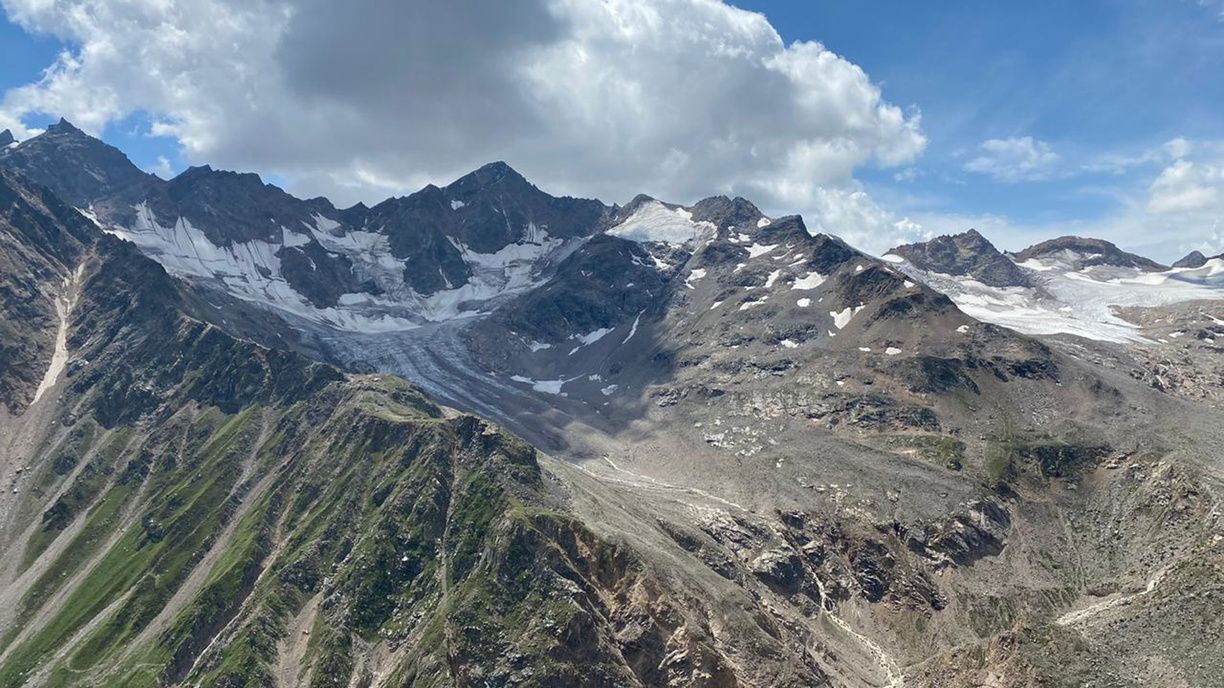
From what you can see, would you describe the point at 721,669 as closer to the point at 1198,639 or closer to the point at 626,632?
the point at 626,632

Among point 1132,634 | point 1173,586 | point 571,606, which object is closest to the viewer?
point 1132,634

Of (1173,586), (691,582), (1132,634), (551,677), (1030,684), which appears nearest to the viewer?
(1030,684)

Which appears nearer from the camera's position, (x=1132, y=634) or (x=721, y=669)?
(x=1132, y=634)

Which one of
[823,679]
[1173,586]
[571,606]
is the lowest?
[823,679]

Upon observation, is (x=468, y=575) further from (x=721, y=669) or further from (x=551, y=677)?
(x=721, y=669)

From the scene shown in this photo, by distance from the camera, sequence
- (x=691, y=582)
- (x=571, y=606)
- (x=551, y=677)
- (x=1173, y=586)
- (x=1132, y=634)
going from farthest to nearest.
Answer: (x=691, y=582) → (x=571, y=606) → (x=551, y=677) → (x=1173, y=586) → (x=1132, y=634)

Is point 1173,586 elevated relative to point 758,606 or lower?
elevated

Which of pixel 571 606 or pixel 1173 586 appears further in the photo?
pixel 571 606

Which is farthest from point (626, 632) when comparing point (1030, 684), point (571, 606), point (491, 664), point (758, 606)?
point (1030, 684)

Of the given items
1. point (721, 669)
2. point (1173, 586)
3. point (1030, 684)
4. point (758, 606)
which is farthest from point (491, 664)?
point (1173, 586)
